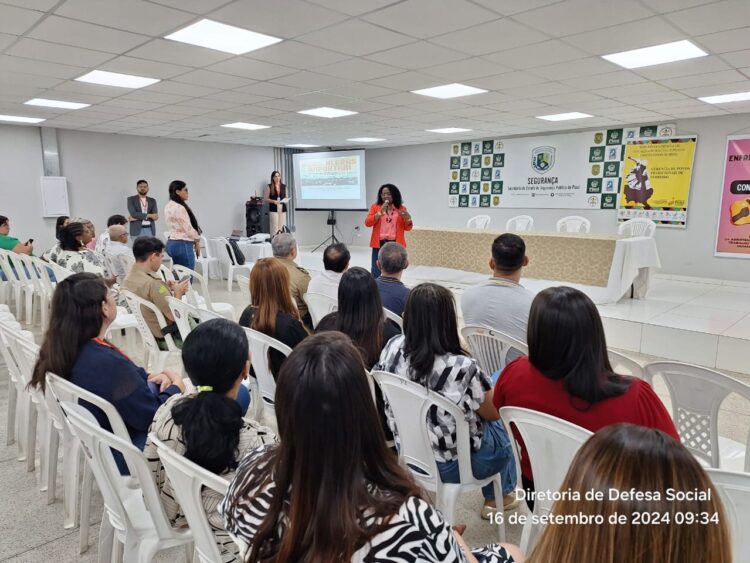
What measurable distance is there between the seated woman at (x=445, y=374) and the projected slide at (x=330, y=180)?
9.06m

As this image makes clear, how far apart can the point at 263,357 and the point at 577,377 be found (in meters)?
1.41

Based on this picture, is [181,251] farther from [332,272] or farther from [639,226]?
[639,226]

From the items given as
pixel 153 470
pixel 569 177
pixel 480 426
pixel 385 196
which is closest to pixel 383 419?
pixel 480 426

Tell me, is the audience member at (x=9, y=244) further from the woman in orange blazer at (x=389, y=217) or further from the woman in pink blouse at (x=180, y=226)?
the woman in orange blazer at (x=389, y=217)

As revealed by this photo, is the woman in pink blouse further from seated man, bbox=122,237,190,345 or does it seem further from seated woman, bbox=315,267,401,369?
seated woman, bbox=315,267,401,369

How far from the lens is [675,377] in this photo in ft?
5.69

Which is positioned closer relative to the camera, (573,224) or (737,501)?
(737,501)

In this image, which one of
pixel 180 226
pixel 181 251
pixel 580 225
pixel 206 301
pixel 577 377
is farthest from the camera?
pixel 580 225

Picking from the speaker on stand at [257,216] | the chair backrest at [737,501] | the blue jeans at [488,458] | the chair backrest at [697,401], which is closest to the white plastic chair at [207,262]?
the speaker on stand at [257,216]

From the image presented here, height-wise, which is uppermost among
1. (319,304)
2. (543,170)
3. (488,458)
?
(543,170)

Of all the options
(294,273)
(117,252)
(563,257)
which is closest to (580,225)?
(563,257)

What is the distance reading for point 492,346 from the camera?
7.62ft

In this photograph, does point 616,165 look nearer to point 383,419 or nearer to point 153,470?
point 383,419

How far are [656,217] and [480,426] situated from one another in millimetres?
7288
